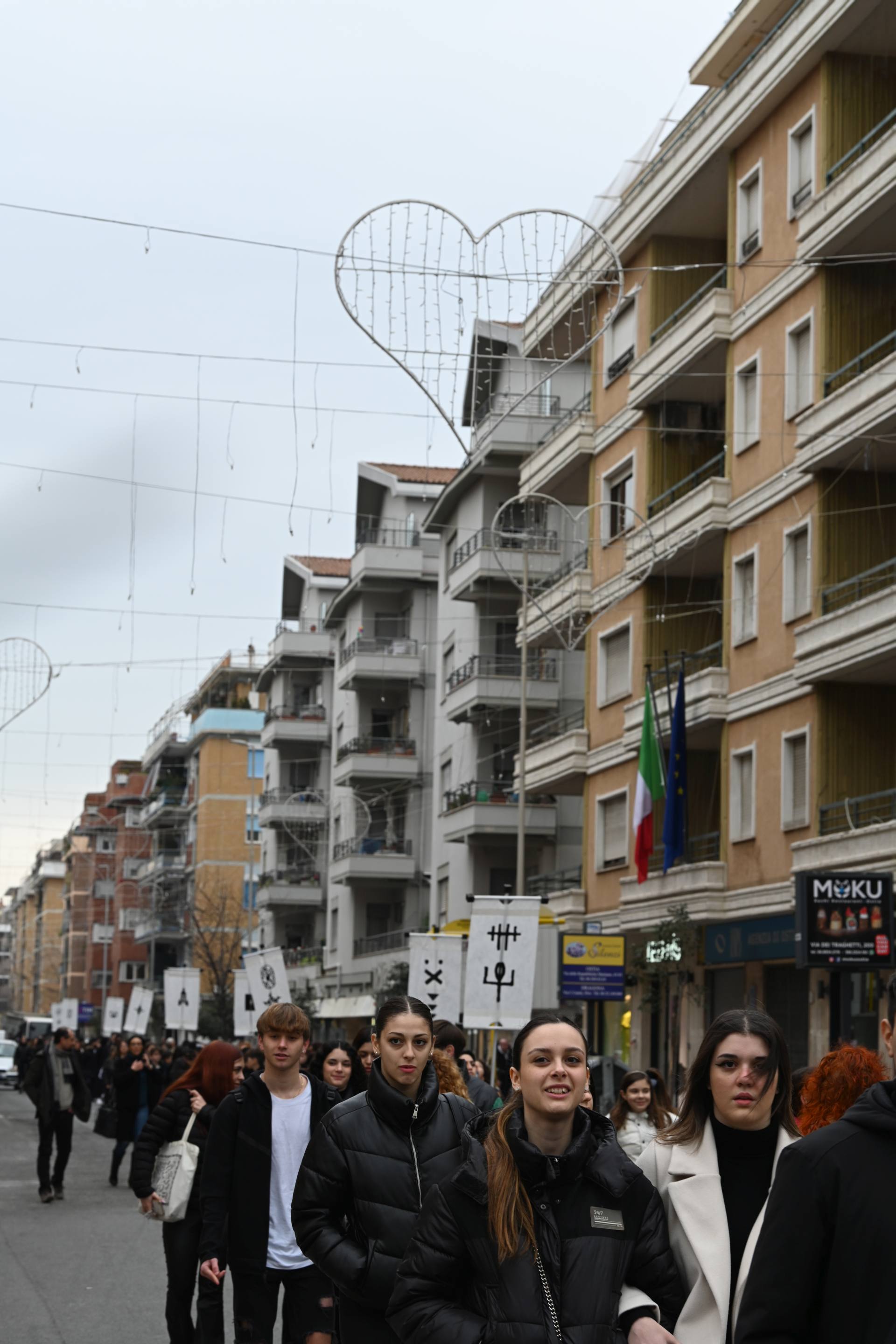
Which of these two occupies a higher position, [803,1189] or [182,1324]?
[803,1189]

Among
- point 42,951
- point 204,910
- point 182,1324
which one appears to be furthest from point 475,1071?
point 42,951

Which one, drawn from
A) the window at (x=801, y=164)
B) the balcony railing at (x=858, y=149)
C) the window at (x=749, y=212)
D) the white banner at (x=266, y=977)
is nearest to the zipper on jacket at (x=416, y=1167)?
the white banner at (x=266, y=977)

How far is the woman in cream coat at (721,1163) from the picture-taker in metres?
4.71

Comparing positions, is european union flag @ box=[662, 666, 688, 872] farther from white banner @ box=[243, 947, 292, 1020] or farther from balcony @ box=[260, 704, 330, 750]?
balcony @ box=[260, 704, 330, 750]

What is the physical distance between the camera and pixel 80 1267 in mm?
15406

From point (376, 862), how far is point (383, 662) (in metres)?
6.70

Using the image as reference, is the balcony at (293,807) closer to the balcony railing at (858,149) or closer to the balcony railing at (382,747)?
the balcony railing at (382,747)

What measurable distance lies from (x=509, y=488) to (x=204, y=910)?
44.8m

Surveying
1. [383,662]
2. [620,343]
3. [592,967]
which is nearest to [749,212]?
[620,343]

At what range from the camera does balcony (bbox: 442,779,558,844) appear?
51.2 meters

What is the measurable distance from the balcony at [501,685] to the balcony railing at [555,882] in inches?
245

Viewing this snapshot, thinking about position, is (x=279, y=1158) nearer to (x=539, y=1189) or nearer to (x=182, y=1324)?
(x=182, y=1324)

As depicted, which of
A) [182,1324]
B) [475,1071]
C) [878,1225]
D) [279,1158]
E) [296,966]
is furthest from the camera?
[296,966]

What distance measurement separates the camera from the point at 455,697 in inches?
2197
